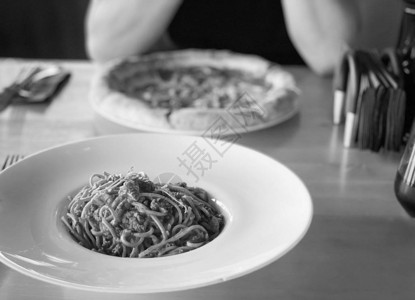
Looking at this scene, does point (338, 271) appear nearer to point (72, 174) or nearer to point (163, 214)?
point (163, 214)

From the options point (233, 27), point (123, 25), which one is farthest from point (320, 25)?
point (123, 25)

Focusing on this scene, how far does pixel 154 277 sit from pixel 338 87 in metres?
0.74

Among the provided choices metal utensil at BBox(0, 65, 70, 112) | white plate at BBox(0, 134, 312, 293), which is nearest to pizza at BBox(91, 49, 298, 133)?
Answer: metal utensil at BBox(0, 65, 70, 112)

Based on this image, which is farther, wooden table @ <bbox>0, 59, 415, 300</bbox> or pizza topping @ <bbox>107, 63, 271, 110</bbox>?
pizza topping @ <bbox>107, 63, 271, 110</bbox>

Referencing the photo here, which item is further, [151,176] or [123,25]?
[123,25]

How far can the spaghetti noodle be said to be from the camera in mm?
741

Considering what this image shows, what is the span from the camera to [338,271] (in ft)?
2.45

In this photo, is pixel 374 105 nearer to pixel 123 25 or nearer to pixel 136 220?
pixel 136 220

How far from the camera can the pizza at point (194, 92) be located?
1.17 meters

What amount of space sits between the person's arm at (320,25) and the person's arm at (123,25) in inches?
14.6

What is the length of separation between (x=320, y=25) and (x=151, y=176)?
942mm

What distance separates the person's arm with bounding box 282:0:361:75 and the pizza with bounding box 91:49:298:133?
144 millimetres

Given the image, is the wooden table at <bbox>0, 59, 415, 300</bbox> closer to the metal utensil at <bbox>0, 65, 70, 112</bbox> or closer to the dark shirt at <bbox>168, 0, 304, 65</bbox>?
the metal utensil at <bbox>0, 65, 70, 112</bbox>

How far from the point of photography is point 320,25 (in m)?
1.64
